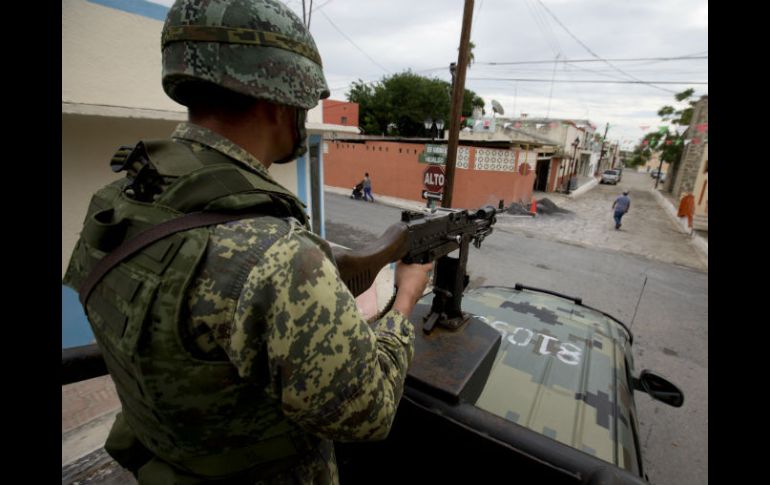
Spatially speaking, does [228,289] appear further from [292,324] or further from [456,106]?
[456,106]

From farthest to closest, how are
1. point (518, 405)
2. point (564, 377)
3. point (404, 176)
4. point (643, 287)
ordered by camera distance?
point (404, 176) → point (643, 287) → point (564, 377) → point (518, 405)

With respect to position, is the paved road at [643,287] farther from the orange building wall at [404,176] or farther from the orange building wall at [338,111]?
the orange building wall at [338,111]

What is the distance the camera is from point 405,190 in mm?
18109

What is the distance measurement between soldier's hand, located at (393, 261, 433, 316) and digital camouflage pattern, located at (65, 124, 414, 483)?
549mm

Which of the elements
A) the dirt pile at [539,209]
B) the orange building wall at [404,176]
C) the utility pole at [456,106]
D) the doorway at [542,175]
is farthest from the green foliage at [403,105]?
the utility pole at [456,106]

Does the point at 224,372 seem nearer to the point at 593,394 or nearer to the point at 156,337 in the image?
the point at 156,337

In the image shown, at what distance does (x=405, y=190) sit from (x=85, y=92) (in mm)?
15244

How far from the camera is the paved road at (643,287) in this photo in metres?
3.58

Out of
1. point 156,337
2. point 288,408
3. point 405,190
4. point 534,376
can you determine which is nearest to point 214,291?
point 156,337

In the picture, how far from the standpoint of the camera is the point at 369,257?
139cm

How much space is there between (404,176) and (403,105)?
16961mm

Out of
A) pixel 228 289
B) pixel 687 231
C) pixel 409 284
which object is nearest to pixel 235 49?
pixel 228 289

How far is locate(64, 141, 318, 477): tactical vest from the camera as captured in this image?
0.71m

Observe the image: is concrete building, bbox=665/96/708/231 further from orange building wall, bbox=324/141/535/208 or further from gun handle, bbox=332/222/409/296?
gun handle, bbox=332/222/409/296
